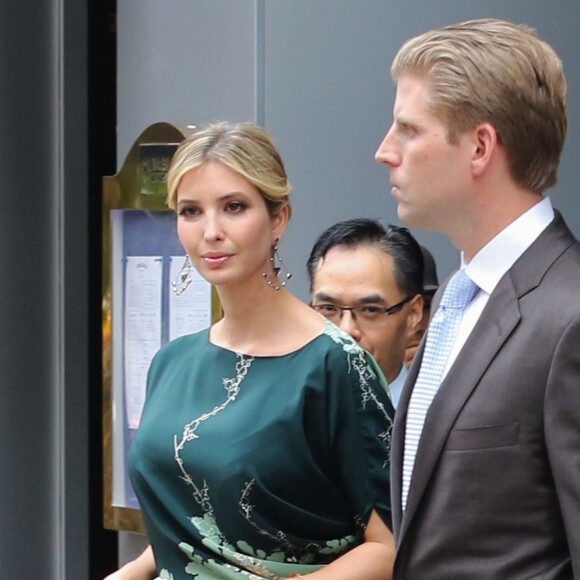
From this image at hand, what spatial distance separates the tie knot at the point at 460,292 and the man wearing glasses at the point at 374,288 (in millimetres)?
954

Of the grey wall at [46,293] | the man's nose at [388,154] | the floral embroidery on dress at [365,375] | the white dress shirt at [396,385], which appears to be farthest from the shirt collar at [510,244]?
the grey wall at [46,293]

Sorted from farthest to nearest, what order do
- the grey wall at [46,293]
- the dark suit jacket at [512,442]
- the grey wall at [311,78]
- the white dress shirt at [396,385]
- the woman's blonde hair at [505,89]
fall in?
the grey wall at [46,293] < the grey wall at [311,78] < the white dress shirt at [396,385] < the woman's blonde hair at [505,89] < the dark suit jacket at [512,442]

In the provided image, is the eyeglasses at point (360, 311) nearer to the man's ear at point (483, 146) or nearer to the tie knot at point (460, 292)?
the tie knot at point (460, 292)

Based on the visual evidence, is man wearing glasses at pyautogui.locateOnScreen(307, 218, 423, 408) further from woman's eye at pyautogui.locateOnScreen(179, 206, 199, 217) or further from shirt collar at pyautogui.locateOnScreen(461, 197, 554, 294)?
shirt collar at pyautogui.locateOnScreen(461, 197, 554, 294)

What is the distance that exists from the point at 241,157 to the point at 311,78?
56.2 inches

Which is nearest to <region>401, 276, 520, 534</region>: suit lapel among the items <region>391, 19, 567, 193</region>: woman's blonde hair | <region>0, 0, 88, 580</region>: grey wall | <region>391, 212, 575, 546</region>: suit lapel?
<region>391, 212, 575, 546</region>: suit lapel

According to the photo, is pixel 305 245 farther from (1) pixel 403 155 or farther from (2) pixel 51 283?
(1) pixel 403 155

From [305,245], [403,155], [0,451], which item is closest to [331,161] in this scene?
[305,245]

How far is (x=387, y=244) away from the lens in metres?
3.25

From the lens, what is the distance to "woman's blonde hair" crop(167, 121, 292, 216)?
2811 mm

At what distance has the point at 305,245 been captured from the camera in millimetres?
4203

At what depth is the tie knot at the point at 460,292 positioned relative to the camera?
2145 mm

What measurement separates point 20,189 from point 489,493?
3.14 meters

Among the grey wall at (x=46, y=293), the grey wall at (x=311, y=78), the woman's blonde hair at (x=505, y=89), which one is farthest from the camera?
the grey wall at (x=46, y=293)
